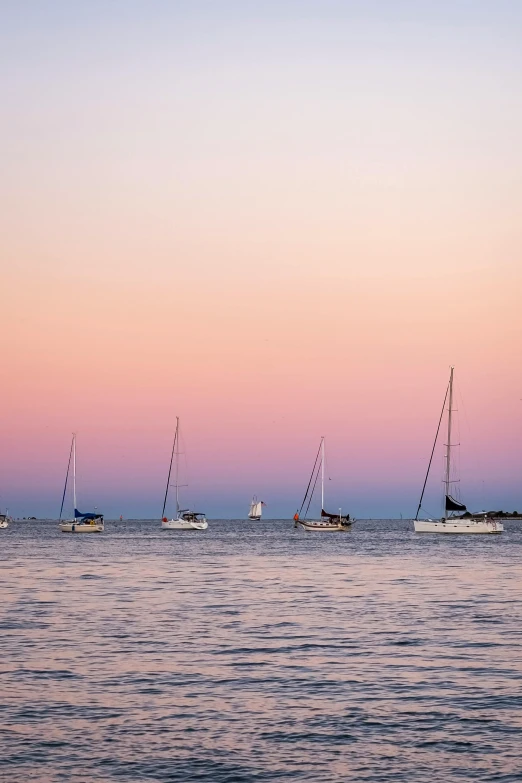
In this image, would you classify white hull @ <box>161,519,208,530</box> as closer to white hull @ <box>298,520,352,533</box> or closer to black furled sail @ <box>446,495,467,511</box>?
white hull @ <box>298,520,352,533</box>

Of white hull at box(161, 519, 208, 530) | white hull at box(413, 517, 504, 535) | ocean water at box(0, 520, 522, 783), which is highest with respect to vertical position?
white hull at box(413, 517, 504, 535)

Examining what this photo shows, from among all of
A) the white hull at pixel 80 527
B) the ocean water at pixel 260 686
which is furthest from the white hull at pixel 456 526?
the ocean water at pixel 260 686

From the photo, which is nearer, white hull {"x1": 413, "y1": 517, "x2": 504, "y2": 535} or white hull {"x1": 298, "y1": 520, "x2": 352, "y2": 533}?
white hull {"x1": 413, "y1": 517, "x2": 504, "y2": 535}

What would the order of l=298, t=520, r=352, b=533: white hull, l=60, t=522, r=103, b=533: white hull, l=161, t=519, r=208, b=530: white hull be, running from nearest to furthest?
1. l=60, t=522, r=103, b=533: white hull
2. l=298, t=520, r=352, b=533: white hull
3. l=161, t=519, r=208, b=530: white hull

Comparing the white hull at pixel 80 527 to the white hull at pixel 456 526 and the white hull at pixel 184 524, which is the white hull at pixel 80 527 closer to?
the white hull at pixel 184 524

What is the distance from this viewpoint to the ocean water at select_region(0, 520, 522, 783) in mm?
19359

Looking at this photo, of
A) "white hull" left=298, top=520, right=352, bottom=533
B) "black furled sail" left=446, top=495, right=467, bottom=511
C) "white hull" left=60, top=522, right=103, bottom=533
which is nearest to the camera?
"black furled sail" left=446, top=495, right=467, bottom=511

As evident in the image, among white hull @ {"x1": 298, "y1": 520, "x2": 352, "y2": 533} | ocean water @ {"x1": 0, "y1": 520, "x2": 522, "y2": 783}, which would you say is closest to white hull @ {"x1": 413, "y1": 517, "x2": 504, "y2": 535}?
white hull @ {"x1": 298, "y1": 520, "x2": 352, "y2": 533}

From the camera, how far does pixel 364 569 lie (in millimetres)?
80625

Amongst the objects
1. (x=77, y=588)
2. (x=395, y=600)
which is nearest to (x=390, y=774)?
(x=395, y=600)

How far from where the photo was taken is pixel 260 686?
2702cm

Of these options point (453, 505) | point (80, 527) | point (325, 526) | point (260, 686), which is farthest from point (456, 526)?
point (260, 686)

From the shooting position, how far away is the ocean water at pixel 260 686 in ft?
63.5

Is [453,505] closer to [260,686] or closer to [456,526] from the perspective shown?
[456,526]
